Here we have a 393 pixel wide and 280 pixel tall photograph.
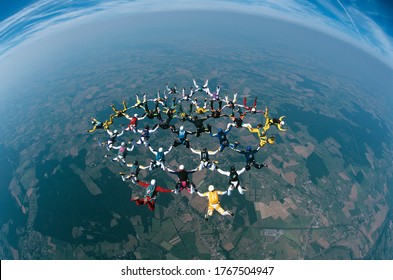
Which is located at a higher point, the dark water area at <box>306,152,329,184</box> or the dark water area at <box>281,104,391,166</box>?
the dark water area at <box>306,152,329,184</box>

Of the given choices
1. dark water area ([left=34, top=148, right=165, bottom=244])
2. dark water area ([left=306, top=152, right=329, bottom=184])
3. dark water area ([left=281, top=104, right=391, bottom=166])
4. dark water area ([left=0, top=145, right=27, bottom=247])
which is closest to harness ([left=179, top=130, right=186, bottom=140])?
dark water area ([left=34, top=148, right=165, bottom=244])

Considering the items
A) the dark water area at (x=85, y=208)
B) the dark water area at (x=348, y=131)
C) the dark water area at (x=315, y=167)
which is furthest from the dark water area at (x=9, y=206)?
the dark water area at (x=348, y=131)

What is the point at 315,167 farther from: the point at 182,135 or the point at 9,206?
the point at 9,206

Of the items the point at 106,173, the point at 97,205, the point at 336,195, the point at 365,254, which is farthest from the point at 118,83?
the point at 365,254

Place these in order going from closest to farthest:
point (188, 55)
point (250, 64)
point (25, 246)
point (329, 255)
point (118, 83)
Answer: point (329, 255) → point (25, 246) → point (118, 83) → point (250, 64) → point (188, 55)

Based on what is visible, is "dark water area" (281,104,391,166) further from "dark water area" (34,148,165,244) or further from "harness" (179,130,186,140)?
"dark water area" (34,148,165,244)

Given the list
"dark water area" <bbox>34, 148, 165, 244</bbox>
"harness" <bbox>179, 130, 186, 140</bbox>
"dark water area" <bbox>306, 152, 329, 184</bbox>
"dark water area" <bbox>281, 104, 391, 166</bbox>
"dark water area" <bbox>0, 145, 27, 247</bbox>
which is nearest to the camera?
"harness" <bbox>179, 130, 186, 140</bbox>

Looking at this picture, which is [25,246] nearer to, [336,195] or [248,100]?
[336,195]
